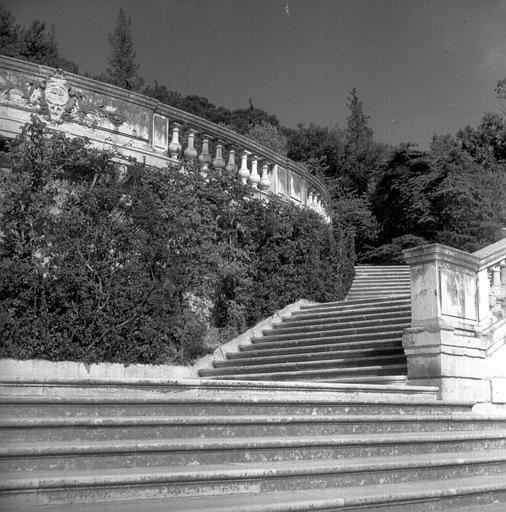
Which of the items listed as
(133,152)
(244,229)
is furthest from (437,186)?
(133,152)

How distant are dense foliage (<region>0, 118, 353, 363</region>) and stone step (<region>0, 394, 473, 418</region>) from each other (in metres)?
3.15

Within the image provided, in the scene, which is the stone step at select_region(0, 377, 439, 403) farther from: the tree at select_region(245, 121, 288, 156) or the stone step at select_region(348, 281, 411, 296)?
the tree at select_region(245, 121, 288, 156)

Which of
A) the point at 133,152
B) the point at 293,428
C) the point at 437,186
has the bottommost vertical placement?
the point at 293,428

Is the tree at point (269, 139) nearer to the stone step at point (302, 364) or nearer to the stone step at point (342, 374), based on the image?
the stone step at point (302, 364)

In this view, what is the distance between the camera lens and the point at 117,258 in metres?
9.01

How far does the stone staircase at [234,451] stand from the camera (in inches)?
156

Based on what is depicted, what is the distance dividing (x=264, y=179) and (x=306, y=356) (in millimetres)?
3799

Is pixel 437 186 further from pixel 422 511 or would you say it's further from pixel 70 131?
pixel 422 511

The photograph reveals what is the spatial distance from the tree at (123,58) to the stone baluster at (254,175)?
76.1 ft

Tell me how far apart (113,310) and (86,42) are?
2195 cm

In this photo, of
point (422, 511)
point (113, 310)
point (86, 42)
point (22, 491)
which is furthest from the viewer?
point (86, 42)

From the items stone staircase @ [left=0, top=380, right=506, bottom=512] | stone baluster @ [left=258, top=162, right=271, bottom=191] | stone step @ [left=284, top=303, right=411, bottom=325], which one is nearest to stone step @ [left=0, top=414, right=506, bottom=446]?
stone staircase @ [left=0, top=380, right=506, bottom=512]

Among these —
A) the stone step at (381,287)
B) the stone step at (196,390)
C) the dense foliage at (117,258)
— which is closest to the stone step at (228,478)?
the stone step at (196,390)

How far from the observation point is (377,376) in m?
7.96
